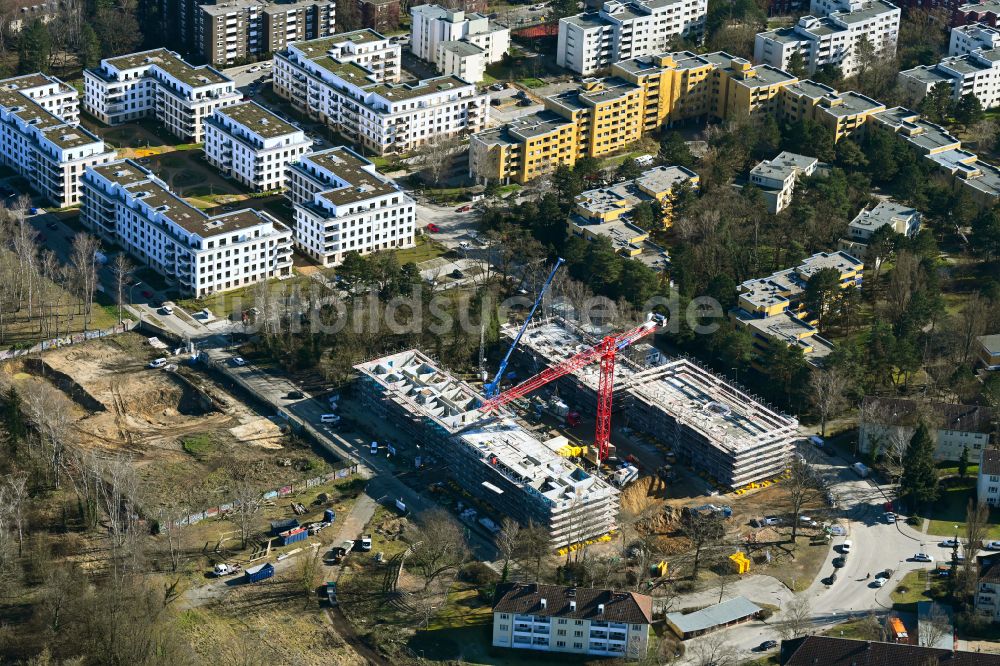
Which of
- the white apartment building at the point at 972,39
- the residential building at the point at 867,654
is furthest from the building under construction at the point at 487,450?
the white apartment building at the point at 972,39

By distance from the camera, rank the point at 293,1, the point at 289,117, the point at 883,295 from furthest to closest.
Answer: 1. the point at 293,1
2. the point at 289,117
3. the point at 883,295

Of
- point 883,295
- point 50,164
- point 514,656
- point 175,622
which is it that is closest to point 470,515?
point 514,656

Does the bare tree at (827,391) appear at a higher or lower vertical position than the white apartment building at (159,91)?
lower

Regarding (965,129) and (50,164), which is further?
(965,129)

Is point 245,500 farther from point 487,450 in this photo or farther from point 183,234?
point 183,234

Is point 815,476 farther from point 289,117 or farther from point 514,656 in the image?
point 289,117

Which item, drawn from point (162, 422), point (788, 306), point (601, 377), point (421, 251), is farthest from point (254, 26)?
point (601, 377)

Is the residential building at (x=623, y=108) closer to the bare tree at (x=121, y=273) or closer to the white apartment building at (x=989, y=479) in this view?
the bare tree at (x=121, y=273)
